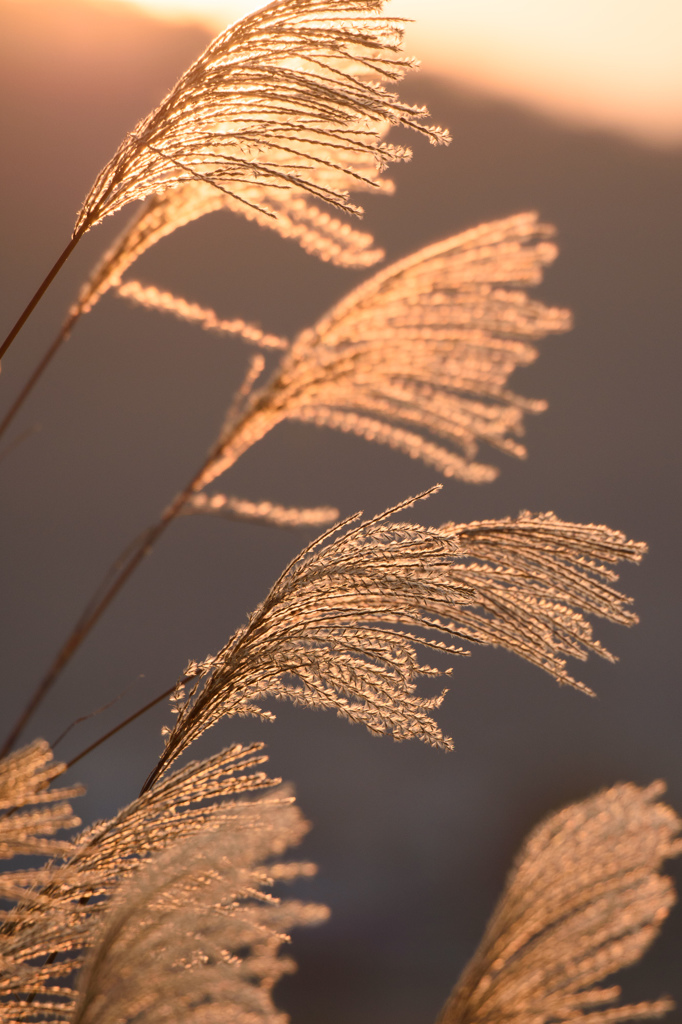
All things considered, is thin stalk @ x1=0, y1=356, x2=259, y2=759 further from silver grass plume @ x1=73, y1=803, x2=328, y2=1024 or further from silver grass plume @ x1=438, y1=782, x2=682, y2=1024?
silver grass plume @ x1=438, y1=782, x2=682, y2=1024

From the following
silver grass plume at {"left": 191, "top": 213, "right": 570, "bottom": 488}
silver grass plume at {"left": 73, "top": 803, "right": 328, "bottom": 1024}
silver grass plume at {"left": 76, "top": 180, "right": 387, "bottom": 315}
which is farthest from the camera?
silver grass plume at {"left": 76, "top": 180, "right": 387, "bottom": 315}

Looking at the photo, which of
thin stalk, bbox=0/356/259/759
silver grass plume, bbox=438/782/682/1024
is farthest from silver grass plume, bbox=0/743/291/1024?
silver grass plume, bbox=438/782/682/1024

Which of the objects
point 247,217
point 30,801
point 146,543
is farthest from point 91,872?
point 247,217

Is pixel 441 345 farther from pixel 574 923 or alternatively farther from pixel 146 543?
pixel 574 923

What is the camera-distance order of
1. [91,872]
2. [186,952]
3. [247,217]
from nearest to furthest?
[186,952]
[91,872]
[247,217]

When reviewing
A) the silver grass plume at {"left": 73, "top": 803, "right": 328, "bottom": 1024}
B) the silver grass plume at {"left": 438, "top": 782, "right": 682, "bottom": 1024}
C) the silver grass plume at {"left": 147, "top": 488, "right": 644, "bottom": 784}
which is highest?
the silver grass plume at {"left": 147, "top": 488, "right": 644, "bottom": 784}

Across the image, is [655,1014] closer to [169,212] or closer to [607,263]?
[169,212]

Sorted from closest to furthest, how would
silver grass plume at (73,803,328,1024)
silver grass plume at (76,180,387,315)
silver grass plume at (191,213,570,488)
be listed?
1. silver grass plume at (73,803,328,1024)
2. silver grass plume at (191,213,570,488)
3. silver grass plume at (76,180,387,315)
